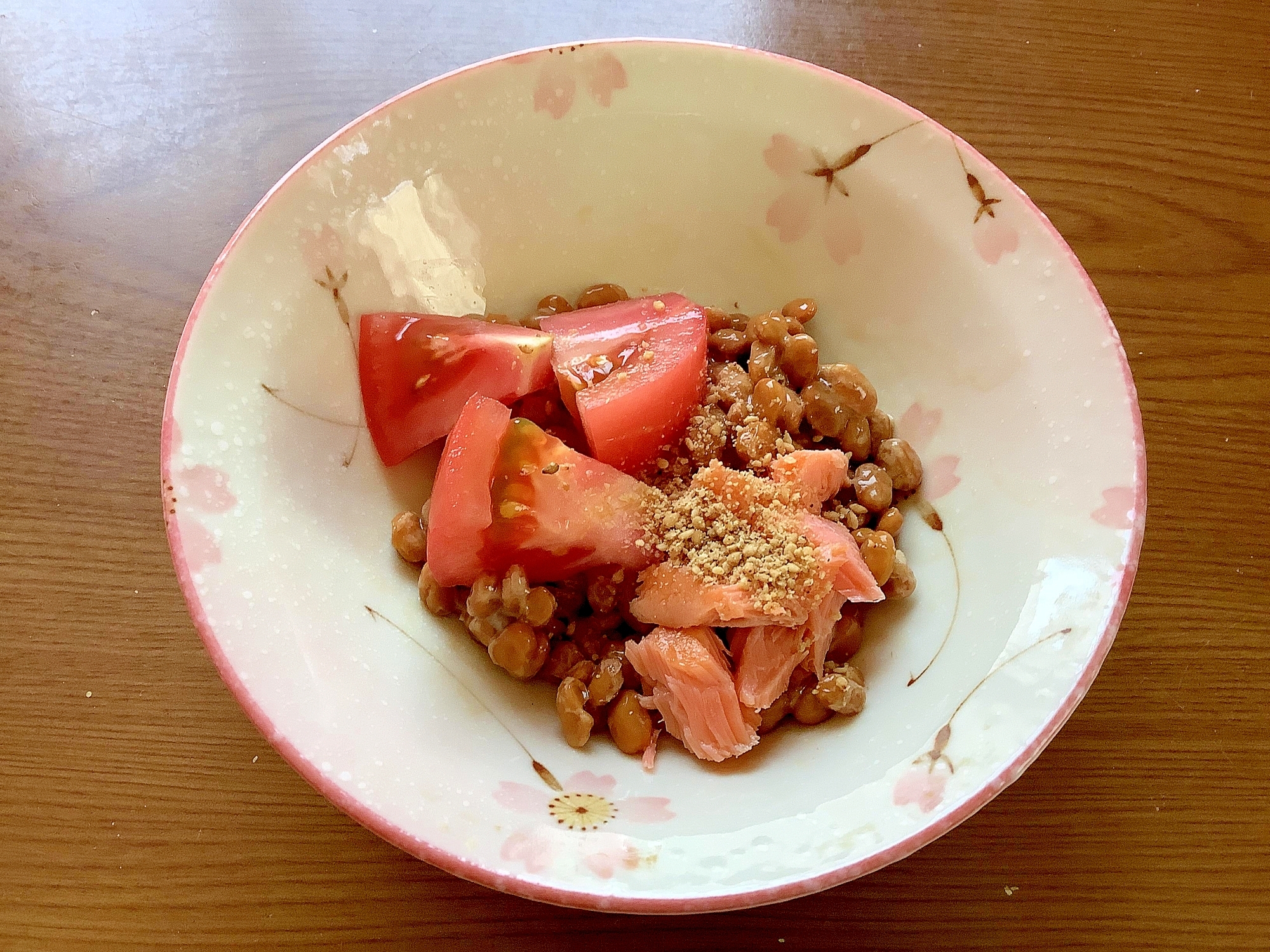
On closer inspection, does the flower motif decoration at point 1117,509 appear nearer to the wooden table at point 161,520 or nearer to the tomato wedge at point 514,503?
the wooden table at point 161,520

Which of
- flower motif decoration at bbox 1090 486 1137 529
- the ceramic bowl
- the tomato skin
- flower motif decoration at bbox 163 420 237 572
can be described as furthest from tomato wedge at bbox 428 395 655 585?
flower motif decoration at bbox 1090 486 1137 529

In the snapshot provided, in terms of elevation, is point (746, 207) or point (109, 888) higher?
point (746, 207)

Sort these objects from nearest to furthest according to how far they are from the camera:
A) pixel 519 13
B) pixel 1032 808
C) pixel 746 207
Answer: pixel 1032 808
pixel 746 207
pixel 519 13

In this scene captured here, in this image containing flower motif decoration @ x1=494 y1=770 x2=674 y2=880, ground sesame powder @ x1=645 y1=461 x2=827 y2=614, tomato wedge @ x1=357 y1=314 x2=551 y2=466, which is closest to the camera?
flower motif decoration @ x1=494 y1=770 x2=674 y2=880

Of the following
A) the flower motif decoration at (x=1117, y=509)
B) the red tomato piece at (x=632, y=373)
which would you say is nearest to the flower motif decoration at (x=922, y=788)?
the flower motif decoration at (x=1117, y=509)

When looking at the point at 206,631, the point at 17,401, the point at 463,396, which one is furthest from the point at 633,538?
the point at 17,401

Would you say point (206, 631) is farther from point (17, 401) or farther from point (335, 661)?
point (17, 401)

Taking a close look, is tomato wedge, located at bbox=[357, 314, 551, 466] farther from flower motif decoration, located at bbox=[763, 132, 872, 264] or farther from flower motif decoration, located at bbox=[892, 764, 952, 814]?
flower motif decoration, located at bbox=[892, 764, 952, 814]

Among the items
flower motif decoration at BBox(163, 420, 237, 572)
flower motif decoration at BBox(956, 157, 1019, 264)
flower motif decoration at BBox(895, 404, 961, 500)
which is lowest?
flower motif decoration at BBox(895, 404, 961, 500)
